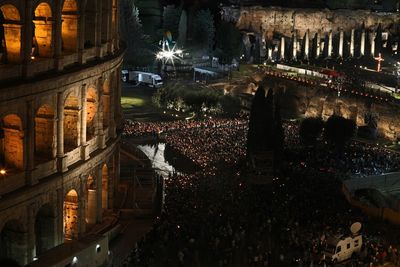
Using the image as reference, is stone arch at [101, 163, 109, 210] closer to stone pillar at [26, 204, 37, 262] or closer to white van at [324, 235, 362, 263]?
stone pillar at [26, 204, 37, 262]

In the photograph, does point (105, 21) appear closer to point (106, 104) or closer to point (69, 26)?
point (106, 104)

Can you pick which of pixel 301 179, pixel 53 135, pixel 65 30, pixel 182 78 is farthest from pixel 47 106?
pixel 182 78

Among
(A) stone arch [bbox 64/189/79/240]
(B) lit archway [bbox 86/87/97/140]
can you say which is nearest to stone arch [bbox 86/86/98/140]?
(B) lit archway [bbox 86/87/97/140]

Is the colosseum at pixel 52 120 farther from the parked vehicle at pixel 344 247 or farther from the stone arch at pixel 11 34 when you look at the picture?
the parked vehicle at pixel 344 247

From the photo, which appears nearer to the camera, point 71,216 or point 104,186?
point 71,216

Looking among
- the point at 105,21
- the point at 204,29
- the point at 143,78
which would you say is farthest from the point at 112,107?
the point at 204,29
